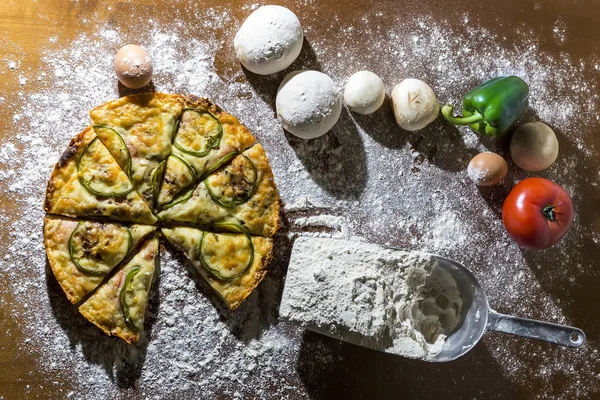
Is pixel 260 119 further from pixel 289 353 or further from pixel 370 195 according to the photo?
pixel 289 353

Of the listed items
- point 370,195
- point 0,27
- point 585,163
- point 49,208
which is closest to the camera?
point 49,208

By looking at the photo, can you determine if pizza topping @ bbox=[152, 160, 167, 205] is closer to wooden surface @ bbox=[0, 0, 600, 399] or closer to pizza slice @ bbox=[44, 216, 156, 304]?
pizza slice @ bbox=[44, 216, 156, 304]

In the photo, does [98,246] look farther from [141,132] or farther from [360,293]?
[360,293]

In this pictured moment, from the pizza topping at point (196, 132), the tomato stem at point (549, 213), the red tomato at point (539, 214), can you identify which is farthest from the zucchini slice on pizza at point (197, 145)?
the tomato stem at point (549, 213)

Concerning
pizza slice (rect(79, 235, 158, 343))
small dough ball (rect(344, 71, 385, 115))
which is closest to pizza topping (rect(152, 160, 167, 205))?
pizza slice (rect(79, 235, 158, 343))

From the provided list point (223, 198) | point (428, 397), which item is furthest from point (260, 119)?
point (428, 397)
